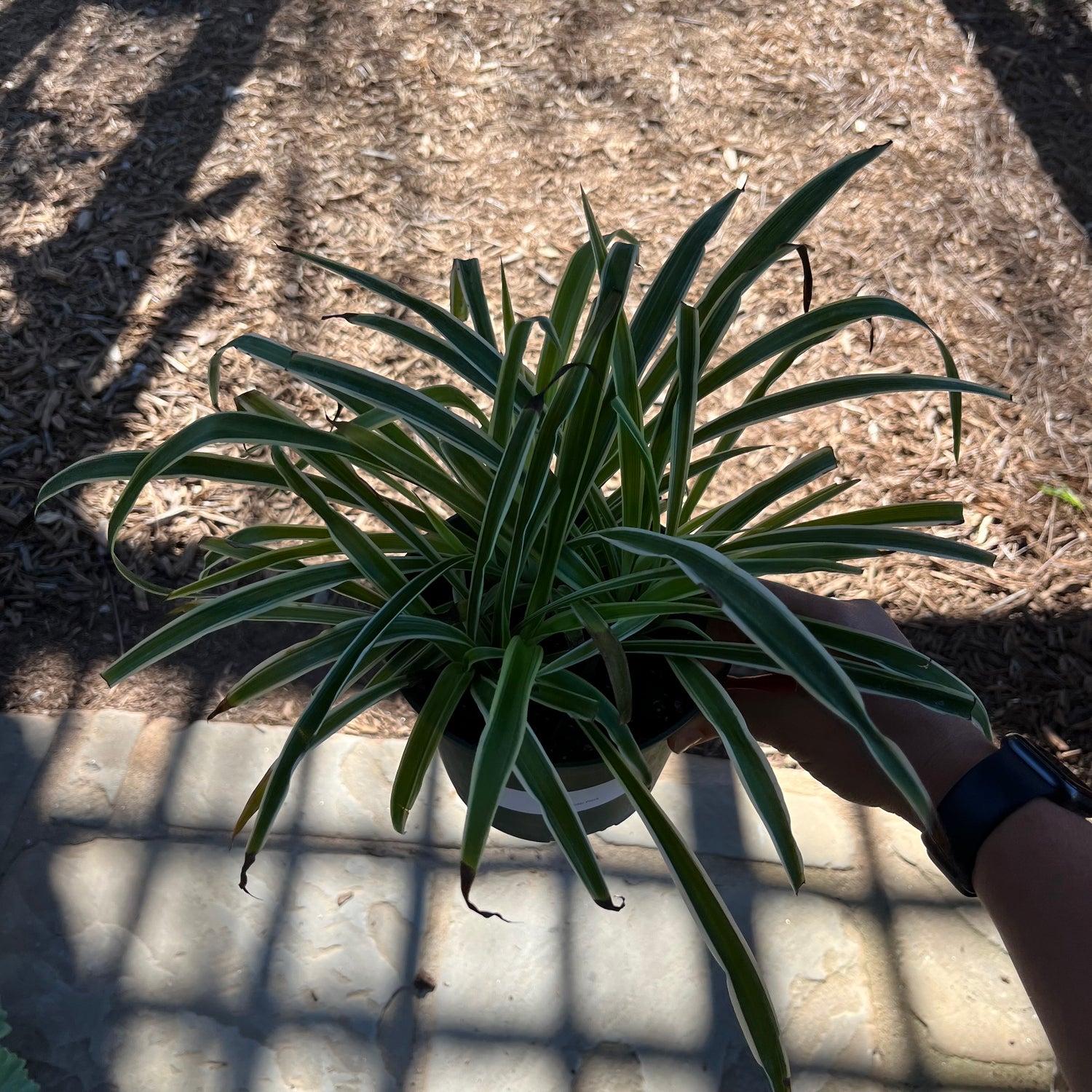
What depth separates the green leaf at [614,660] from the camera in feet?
2.46

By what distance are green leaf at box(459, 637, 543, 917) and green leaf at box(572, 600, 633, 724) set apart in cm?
7

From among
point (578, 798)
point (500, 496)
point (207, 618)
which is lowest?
point (578, 798)

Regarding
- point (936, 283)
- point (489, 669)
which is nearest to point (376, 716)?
point (489, 669)

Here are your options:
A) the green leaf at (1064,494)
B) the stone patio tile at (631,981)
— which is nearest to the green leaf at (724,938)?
the stone patio tile at (631,981)

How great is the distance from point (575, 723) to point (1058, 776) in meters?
0.45

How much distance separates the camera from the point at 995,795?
2.87 ft

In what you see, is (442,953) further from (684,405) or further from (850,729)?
(684,405)

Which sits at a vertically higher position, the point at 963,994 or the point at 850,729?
the point at 850,729

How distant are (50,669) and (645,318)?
1296mm

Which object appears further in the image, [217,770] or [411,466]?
[217,770]

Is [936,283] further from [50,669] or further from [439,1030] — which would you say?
[50,669]

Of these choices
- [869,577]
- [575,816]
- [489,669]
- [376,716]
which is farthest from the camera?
[869,577]

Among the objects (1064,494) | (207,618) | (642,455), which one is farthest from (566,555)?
(1064,494)

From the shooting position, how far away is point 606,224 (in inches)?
86.2
